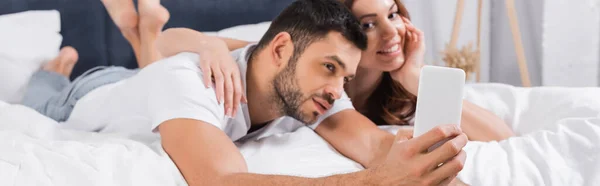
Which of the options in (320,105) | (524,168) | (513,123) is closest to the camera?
(524,168)

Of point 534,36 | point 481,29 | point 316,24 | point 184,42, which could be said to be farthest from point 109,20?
point 534,36

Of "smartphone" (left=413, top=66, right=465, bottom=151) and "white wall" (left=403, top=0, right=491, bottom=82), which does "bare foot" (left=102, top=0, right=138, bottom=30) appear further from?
"smartphone" (left=413, top=66, right=465, bottom=151)

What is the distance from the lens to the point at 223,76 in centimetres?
117

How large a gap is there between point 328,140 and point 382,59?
23 cm

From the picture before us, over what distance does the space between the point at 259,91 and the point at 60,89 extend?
0.73 meters

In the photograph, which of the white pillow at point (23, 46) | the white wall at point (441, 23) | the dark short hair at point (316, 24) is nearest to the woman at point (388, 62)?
the dark short hair at point (316, 24)

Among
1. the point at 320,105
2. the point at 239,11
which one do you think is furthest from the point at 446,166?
the point at 239,11

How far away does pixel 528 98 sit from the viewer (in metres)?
1.41

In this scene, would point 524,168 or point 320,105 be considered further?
point 320,105

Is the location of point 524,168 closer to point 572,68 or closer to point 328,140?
point 328,140

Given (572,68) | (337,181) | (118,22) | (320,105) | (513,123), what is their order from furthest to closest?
(572,68), (118,22), (513,123), (320,105), (337,181)

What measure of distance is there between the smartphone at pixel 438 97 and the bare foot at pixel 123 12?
1.14 meters

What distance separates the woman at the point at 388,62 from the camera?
4.22 feet

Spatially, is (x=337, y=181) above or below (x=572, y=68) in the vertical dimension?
above
